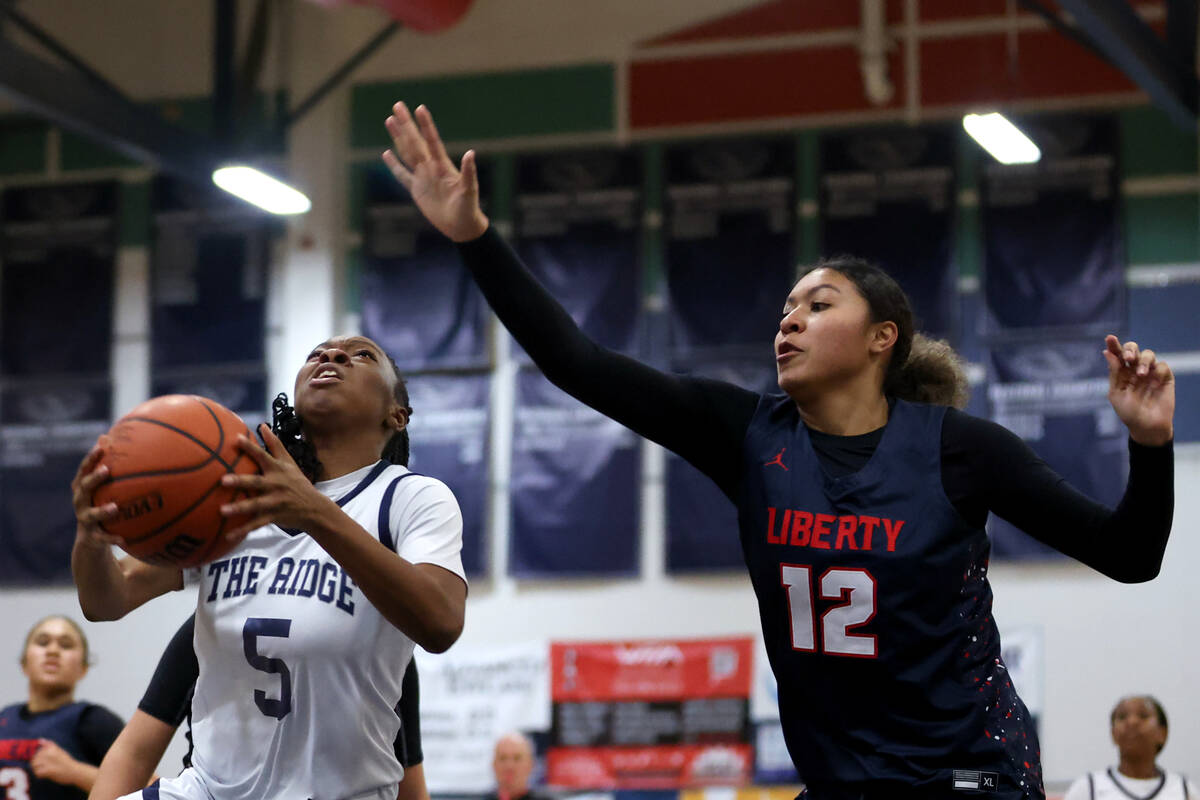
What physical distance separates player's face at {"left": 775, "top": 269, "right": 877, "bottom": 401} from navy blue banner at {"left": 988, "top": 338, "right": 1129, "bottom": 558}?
581 cm

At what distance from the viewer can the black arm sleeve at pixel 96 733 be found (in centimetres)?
565

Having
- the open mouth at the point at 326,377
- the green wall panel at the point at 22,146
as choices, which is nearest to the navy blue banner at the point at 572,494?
the green wall panel at the point at 22,146

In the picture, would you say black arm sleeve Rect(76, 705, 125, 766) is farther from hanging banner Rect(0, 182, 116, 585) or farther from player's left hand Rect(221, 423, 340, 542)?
hanging banner Rect(0, 182, 116, 585)

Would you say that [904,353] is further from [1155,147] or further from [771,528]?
[1155,147]

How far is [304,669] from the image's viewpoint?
8.77 feet

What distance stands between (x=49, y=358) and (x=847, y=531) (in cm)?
874

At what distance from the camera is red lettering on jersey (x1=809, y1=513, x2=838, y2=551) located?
8.59ft

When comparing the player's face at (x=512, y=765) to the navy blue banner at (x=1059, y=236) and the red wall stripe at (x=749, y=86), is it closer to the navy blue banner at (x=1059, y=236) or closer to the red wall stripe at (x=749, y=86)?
the navy blue banner at (x=1059, y=236)

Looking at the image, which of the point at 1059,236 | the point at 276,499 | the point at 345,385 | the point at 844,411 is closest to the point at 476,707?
the point at 1059,236

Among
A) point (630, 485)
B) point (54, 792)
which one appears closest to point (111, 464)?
point (54, 792)

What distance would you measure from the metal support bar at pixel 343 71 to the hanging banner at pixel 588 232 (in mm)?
1300

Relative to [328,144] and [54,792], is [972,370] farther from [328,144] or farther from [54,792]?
[54,792]

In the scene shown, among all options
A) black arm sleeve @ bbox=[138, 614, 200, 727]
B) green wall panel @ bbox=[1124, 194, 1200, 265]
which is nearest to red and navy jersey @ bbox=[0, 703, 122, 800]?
black arm sleeve @ bbox=[138, 614, 200, 727]

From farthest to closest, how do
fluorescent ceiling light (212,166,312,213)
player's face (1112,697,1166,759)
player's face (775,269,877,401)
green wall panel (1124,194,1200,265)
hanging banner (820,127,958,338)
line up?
hanging banner (820,127,958,338), green wall panel (1124,194,1200,265), fluorescent ceiling light (212,166,312,213), player's face (1112,697,1166,759), player's face (775,269,877,401)
